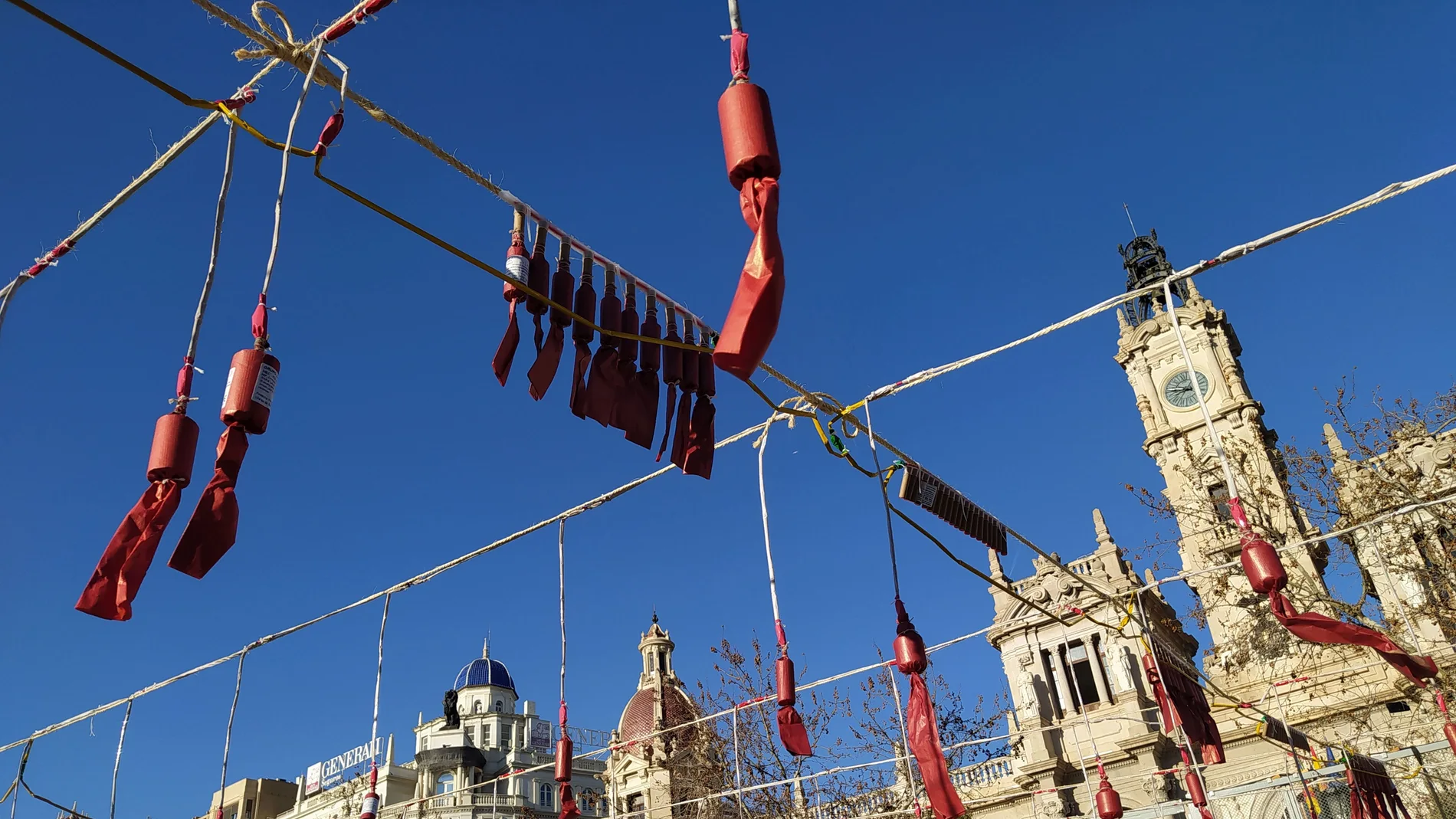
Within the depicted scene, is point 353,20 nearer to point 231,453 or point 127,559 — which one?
point 231,453

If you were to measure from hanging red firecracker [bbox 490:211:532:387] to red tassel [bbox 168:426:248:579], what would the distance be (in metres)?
1.49

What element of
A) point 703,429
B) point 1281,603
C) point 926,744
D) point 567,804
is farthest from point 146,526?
point 1281,603

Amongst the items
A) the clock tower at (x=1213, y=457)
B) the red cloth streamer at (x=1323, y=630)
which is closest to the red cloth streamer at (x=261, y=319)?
the red cloth streamer at (x=1323, y=630)

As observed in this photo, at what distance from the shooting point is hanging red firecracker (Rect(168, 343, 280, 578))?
4059 mm

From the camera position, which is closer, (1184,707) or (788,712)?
(788,712)

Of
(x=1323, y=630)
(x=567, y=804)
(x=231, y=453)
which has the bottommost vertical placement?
(x=567, y=804)

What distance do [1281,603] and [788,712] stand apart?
4.18m

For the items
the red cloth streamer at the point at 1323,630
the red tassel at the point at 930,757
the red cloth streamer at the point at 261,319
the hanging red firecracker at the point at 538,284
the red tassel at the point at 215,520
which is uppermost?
the hanging red firecracker at the point at 538,284

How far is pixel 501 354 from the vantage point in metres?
5.43

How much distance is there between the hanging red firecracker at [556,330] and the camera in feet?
18.5

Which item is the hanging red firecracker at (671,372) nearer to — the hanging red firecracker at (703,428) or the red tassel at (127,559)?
the hanging red firecracker at (703,428)

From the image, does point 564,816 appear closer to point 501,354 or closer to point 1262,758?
point 501,354

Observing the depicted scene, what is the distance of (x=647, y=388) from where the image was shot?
639 centimetres

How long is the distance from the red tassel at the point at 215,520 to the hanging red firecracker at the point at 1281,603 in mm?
6515
